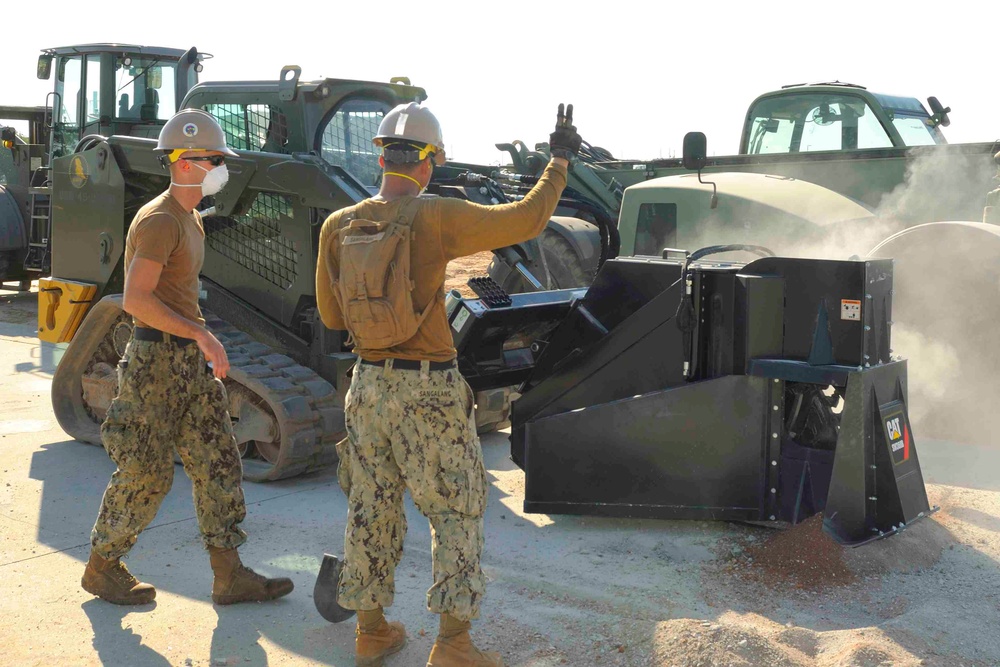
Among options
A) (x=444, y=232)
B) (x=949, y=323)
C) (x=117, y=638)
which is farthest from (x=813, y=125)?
(x=117, y=638)

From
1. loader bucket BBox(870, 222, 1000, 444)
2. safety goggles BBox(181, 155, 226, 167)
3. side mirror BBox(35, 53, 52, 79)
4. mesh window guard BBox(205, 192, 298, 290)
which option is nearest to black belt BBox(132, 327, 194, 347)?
safety goggles BBox(181, 155, 226, 167)

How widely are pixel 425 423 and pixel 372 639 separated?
0.80 meters

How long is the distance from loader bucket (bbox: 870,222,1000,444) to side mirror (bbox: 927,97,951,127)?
9.31 feet

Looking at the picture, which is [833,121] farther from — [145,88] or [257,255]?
[145,88]

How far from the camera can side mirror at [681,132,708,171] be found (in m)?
7.91

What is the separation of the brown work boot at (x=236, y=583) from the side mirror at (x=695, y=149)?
498 cm

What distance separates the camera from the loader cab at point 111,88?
39.5 ft

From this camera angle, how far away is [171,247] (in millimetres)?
4125

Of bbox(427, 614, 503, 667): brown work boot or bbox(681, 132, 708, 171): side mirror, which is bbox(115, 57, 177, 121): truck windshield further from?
bbox(427, 614, 503, 667): brown work boot

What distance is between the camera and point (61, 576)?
15.1 feet

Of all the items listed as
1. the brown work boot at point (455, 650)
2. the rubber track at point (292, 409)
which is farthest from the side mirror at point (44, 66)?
the brown work boot at point (455, 650)

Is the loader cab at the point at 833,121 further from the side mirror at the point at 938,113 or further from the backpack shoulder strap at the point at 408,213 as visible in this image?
the backpack shoulder strap at the point at 408,213

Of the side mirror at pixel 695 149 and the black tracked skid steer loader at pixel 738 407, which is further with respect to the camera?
the side mirror at pixel 695 149

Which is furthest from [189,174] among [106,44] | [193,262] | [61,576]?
[106,44]
